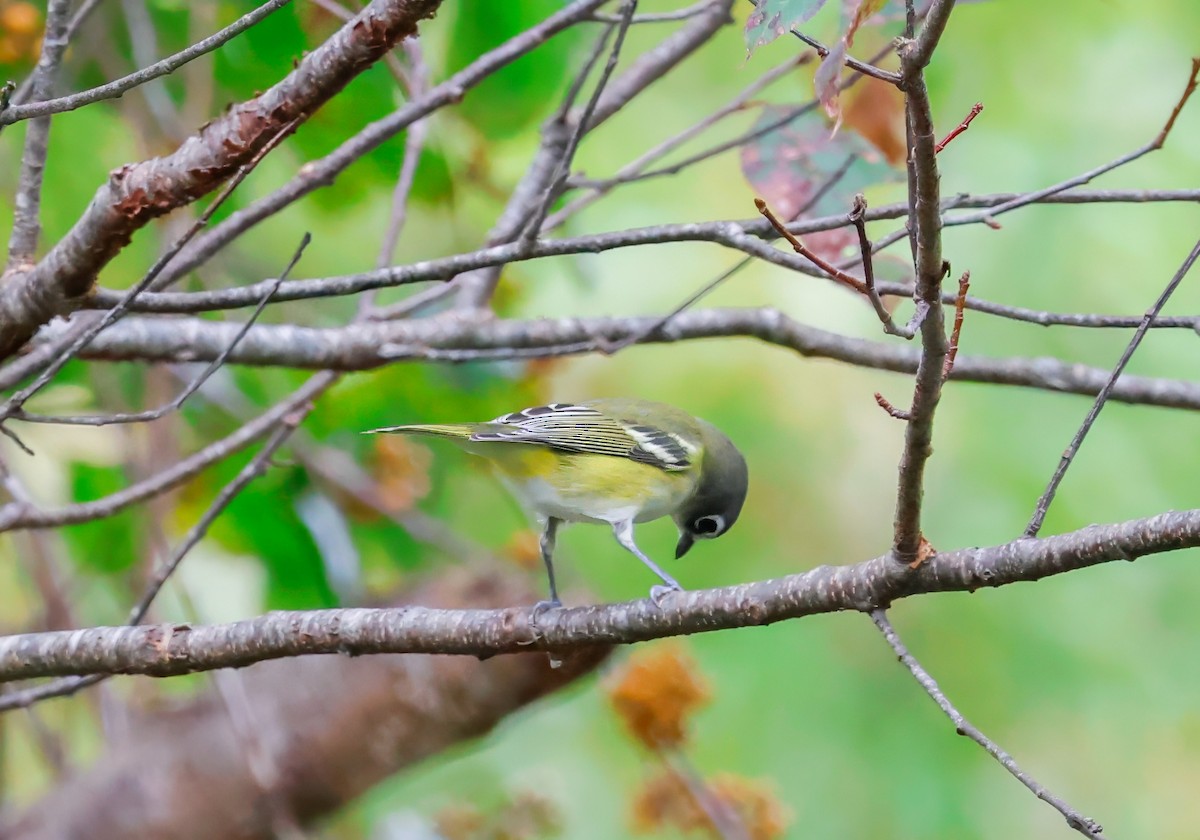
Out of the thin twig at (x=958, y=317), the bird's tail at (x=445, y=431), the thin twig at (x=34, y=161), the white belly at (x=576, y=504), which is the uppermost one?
the thin twig at (x=34, y=161)

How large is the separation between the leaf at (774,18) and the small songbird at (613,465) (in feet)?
4.65

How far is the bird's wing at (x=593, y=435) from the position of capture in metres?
2.79

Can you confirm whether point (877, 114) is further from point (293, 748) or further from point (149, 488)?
point (293, 748)

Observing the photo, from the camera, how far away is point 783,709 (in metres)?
5.03

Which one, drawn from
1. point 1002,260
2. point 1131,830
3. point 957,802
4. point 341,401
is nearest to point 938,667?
point 957,802

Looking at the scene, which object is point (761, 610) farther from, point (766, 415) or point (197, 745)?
point (766, 415)

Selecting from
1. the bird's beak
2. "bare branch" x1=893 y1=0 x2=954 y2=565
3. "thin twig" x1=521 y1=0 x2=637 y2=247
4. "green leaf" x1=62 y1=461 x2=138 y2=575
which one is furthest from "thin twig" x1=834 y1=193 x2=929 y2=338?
"green leaf" x1=62 y1=461 x2=138 y2=575

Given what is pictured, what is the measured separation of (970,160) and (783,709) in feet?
7.91

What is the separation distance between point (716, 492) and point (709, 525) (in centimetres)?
10

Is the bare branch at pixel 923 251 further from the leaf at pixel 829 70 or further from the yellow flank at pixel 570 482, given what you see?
the yellow flank at pixel 570 482

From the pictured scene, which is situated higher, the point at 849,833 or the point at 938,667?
the point at 938,667

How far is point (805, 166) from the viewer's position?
106 inches

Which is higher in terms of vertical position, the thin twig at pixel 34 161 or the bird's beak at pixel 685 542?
the thin twig at pixel 34 161

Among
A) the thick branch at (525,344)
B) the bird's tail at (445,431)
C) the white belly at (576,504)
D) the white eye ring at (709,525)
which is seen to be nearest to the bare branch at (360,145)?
the thick branch at (525,344)
